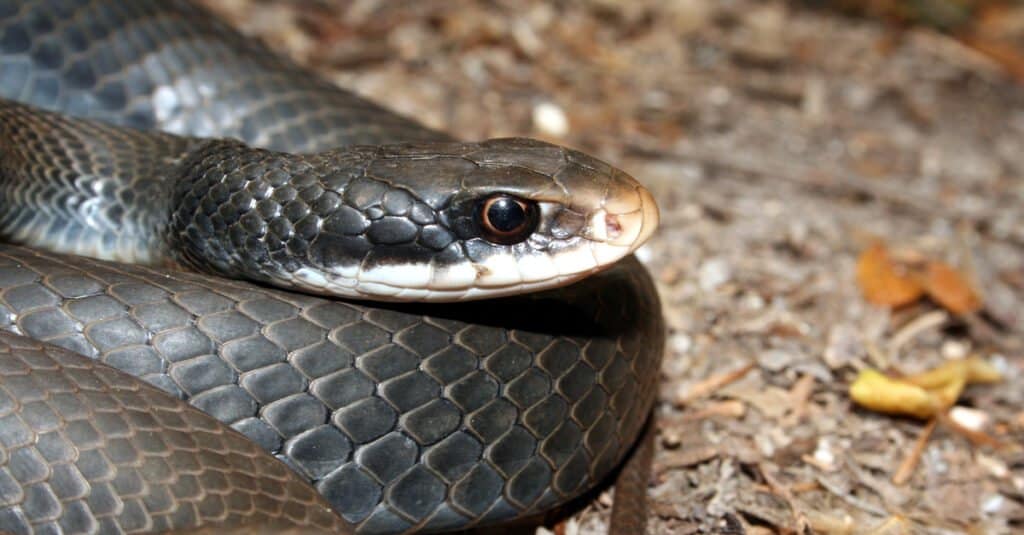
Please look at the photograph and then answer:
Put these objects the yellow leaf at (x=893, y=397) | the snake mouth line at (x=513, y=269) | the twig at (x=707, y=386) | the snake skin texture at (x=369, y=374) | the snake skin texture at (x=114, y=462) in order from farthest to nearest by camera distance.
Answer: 1. the twig at (x=707, y=386)
2. the yellow leaf at (x=893, y=397)
3. the snake mouth line at (x=513, y=269)
4. the snake skin texture at (x=369, y=374)
5. the snake skin texture at (x=114, y=462)

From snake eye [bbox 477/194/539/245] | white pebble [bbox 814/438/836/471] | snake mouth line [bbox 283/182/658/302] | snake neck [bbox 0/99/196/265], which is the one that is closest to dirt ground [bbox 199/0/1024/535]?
white pebble [bbox 814/438/836/471]

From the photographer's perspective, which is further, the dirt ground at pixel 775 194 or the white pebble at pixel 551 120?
the white pebble at pixel 551 120

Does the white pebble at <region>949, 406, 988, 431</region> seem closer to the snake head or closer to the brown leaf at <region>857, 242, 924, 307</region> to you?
the brown leaf at <region>857, 242, 924, 307</region>

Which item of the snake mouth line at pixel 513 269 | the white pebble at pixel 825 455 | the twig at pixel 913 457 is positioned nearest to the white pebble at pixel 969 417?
the twig at pixel 913 457

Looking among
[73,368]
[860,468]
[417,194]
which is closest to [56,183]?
[73,368]

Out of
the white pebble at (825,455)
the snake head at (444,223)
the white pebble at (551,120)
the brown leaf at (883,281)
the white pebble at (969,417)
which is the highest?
the snake head at (444,223)

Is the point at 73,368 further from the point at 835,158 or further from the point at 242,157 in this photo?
the point at 835,158

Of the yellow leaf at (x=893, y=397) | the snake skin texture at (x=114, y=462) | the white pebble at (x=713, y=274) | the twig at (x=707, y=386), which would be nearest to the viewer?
the snake skin texture at (x=114, y=462)

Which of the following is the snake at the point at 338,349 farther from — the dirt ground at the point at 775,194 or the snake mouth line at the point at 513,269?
the dirt ground at the point at 775,194
